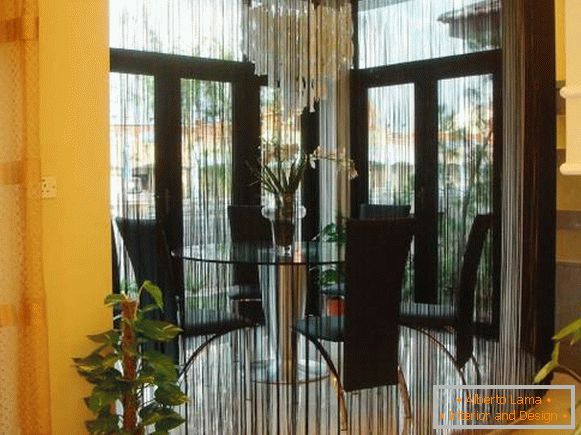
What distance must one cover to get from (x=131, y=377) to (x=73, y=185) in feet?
2.46

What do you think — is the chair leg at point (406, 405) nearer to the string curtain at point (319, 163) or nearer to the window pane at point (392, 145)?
the string curtain at point (319, 163)

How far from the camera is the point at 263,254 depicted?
3715 millimetres

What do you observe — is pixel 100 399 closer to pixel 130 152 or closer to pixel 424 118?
pixel 130 152

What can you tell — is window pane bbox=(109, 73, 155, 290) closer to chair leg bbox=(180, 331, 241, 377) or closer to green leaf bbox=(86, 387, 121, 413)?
chair leg bbox=(180, 331, 241, 377)

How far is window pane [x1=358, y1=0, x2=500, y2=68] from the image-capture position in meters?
4.79

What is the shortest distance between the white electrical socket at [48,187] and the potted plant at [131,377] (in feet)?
1.41

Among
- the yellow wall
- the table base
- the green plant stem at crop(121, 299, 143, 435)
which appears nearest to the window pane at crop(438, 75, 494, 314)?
the table base

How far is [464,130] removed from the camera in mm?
4879

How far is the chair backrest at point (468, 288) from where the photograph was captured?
3445mm

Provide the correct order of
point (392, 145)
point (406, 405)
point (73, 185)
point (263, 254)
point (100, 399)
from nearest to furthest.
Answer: point (100, 399) → point (73, 185) → point (406, 405) → point (263, 254) → point (392, 145)

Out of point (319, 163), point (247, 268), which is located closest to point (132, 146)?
point (247, 268)

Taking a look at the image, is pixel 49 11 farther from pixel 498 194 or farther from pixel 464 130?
Result: pixel 464 130

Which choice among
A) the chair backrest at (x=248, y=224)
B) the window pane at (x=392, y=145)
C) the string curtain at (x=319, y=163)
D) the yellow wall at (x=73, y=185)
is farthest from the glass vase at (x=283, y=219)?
the window pane at (x=392, y=145)

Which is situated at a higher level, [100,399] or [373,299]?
[373,299]
